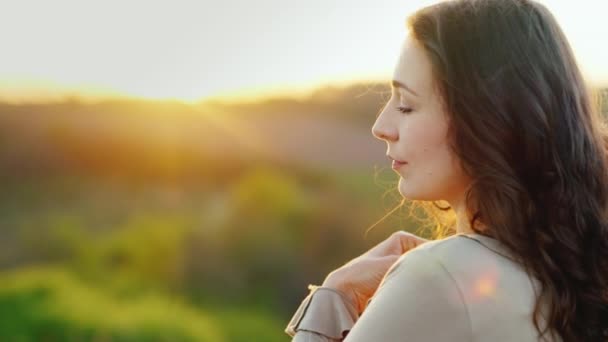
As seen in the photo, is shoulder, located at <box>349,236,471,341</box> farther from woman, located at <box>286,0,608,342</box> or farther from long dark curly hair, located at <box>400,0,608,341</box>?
long dark curly hair, located at <box>400,0,608,341</box>

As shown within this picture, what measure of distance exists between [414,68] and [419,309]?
0.29 m

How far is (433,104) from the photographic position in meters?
1.11

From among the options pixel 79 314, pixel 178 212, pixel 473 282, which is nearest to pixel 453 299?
pixel 473 282

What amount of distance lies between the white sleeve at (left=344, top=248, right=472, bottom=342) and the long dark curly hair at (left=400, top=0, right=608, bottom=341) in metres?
0.11

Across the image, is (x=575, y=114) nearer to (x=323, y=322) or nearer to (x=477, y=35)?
(x=477, y=35)

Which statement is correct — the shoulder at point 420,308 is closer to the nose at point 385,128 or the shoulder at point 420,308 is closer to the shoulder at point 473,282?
the shoulder at point 473,282

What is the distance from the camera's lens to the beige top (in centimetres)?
98

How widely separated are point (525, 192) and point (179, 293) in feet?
12.2

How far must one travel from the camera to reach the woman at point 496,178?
99 centimetres

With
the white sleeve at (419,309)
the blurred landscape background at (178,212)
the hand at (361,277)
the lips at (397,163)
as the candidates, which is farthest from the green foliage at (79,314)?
the white sleeve at (419,309)

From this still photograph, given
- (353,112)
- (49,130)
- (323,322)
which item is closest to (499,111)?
(323,322)

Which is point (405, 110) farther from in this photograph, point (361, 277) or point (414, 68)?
point (361, 277)

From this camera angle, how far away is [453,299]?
3.22ft

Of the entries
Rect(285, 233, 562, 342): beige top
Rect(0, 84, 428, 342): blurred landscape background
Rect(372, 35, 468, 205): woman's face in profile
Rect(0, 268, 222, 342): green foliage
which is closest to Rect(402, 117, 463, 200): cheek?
Rect(372, 35, 468, 205): woman's face in profile
